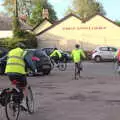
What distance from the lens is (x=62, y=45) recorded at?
60594 mm

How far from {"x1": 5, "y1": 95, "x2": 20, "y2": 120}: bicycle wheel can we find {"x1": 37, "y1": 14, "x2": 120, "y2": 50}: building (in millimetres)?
49000

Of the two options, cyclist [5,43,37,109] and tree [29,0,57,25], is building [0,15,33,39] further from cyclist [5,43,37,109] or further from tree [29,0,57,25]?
cyclist [5,43,37,109]

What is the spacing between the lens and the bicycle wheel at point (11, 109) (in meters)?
10.4

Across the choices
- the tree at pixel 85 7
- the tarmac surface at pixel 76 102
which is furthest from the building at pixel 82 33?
the tree at pixel 85 7

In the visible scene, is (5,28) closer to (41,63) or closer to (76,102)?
(41,63)

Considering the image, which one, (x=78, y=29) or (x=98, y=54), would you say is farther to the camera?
(x=78, y=29)

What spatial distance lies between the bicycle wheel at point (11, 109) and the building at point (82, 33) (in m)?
49.0

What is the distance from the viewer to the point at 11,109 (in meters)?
10.5

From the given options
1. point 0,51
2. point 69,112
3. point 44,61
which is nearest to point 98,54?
point 0,51

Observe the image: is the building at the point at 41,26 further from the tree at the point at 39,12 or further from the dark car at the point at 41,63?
the dark car at the point at 41,63

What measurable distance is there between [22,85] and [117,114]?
95.4 inches

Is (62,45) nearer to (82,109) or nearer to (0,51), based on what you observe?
(0,51)

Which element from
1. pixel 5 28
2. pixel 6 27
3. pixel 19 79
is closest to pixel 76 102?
pixel 19 79

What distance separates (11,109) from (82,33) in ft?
163
